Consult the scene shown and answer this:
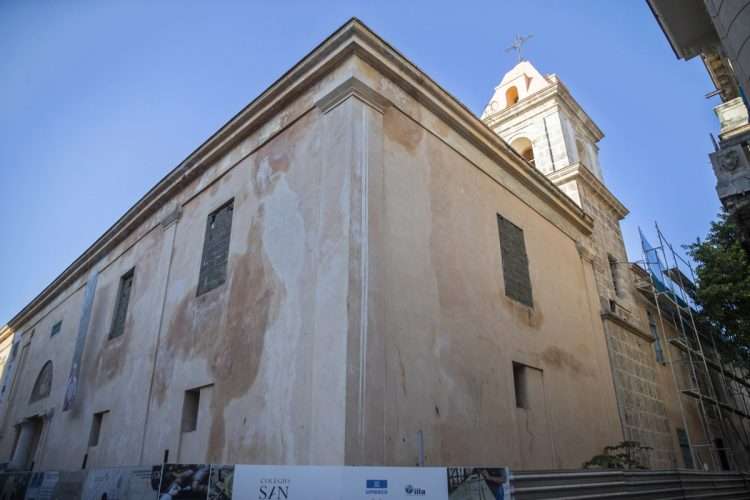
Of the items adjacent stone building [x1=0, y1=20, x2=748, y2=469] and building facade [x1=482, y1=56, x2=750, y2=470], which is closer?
adjacent stone building [x1=0, y1=20, x2=748, y2=469]

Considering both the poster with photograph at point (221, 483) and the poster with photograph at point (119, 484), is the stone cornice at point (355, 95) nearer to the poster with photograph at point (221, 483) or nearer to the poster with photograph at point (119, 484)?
the poster with photograph at point (221, 483)

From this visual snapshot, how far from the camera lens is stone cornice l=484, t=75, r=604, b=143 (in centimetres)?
1708

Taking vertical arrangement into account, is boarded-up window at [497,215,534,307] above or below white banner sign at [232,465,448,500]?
above

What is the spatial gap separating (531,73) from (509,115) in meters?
3.08

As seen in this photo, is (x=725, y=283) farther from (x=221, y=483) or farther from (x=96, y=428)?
(x=96, y=428)

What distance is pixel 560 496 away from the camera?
558 centimetres

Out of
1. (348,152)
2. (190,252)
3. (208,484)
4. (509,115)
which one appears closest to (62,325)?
(190,252)

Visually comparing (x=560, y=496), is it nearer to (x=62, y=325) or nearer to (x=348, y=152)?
(x=348, y=152)

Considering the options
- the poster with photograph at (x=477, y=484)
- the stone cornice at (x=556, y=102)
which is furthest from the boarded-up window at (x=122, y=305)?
the stone cornice at (x=556, y=102)

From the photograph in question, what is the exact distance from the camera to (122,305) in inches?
523

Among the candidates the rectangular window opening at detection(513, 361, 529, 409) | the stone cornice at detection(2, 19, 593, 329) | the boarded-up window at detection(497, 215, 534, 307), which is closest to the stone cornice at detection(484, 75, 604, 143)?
the stone cornice at detection(2, 19, 593, 329)

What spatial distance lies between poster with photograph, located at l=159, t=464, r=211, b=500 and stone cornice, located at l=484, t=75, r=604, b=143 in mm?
16207

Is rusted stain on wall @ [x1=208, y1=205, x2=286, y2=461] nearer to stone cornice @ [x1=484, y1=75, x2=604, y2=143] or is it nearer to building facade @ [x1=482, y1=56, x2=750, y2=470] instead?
building facade @ [x1=482, y1=56, x2=750, y2=470]

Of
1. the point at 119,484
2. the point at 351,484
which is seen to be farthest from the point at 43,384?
the point at 351,484
